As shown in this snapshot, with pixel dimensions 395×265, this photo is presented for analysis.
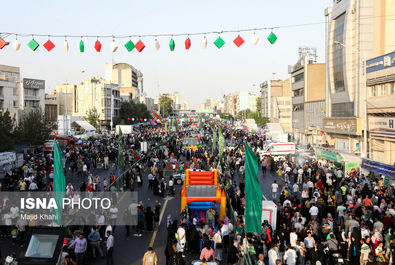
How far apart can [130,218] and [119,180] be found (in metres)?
7.28

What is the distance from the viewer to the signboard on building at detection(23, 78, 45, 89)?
69519 mm

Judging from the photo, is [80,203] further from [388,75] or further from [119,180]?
[388,75]

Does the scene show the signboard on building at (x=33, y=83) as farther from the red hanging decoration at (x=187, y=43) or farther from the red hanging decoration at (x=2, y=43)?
the red hanging decoration at (x=187, y=43)

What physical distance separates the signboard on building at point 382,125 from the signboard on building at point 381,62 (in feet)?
13.1

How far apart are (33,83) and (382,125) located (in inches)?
2276

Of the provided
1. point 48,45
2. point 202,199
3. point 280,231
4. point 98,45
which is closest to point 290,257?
point 280,231

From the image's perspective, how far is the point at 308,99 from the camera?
6397 centimetres

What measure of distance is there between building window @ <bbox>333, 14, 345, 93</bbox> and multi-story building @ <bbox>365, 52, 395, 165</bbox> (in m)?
7.58

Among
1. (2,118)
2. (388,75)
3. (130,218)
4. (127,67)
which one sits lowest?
(130,218)

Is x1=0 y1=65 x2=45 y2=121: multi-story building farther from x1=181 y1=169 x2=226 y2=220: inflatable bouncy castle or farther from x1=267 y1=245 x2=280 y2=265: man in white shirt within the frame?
x1=267 y1=245 x2=280 y2=265: man in white shirt

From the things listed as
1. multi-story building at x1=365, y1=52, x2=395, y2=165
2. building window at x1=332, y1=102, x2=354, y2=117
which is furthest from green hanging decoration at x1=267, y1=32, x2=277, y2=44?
building window at x1=332, y1=102, x2=354, y2=117

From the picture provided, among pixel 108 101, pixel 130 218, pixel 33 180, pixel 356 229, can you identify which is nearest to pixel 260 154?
pixel 33 180

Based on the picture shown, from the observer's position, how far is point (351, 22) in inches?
1587

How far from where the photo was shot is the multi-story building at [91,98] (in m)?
91.6
